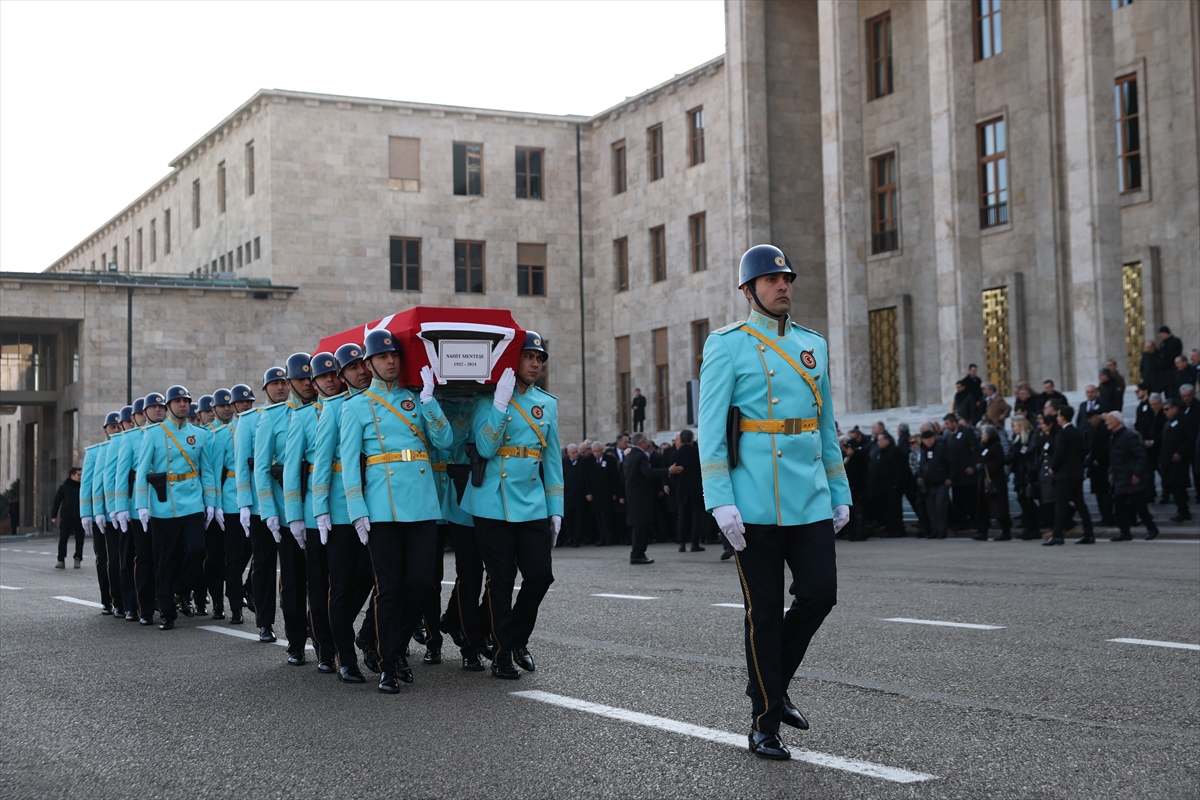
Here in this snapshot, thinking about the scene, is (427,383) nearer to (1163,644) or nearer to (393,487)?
(393,487)

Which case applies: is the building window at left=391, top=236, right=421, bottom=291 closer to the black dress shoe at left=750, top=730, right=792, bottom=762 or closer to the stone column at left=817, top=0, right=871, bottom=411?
the stone column at left=817, top=0, right=871, bottom=411

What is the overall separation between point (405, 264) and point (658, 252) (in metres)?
9.03

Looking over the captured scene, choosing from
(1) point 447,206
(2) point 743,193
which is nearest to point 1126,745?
(2) point 743,193

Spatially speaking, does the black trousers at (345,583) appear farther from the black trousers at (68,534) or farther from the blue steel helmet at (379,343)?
the black trousers at (68,534)

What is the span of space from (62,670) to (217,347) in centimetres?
3755

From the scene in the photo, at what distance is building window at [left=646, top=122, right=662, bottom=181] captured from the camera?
47969 mm

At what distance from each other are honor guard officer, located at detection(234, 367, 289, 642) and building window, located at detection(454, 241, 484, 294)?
39.0 meters

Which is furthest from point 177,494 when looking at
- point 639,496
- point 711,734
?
point 639,496

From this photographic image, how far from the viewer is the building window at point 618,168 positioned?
50.2 meters

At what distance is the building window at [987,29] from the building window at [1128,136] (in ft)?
15.0

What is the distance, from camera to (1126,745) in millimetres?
5855

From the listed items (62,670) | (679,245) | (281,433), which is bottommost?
(62,670)

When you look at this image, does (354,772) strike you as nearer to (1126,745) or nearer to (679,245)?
(1126,745)

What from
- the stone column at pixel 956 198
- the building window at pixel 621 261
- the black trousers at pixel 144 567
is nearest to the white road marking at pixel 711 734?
the black trousers at pixel 144 567
